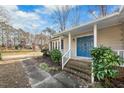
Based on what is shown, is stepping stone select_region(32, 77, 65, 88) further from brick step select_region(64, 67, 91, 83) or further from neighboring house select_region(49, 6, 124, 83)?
neighboring house select_region(49, 6, 124, 83)

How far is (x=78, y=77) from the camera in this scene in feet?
20.8

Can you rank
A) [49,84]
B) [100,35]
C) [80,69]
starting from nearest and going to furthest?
[49,84] < [80,69] < [100,35]

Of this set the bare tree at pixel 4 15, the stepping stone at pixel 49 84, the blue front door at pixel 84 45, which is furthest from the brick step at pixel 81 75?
the bare tree at pixel 4 15

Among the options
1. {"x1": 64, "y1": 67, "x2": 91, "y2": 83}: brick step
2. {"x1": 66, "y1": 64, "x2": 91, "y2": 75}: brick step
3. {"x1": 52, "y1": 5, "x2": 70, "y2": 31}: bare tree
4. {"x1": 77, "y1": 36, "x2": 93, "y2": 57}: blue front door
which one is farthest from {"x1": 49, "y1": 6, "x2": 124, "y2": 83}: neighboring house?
{"x1": 64, "y1": 67, "x2": 91, "y2": 83}: brick step

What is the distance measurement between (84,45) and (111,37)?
2424 mm

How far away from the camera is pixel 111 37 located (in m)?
6.96

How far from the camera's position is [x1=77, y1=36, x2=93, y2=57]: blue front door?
8.58m

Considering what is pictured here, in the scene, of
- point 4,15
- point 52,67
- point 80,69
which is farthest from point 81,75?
point 4,15

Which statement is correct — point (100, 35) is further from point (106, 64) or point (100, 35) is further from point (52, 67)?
point (52, 67)

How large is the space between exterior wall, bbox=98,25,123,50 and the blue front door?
96cm
